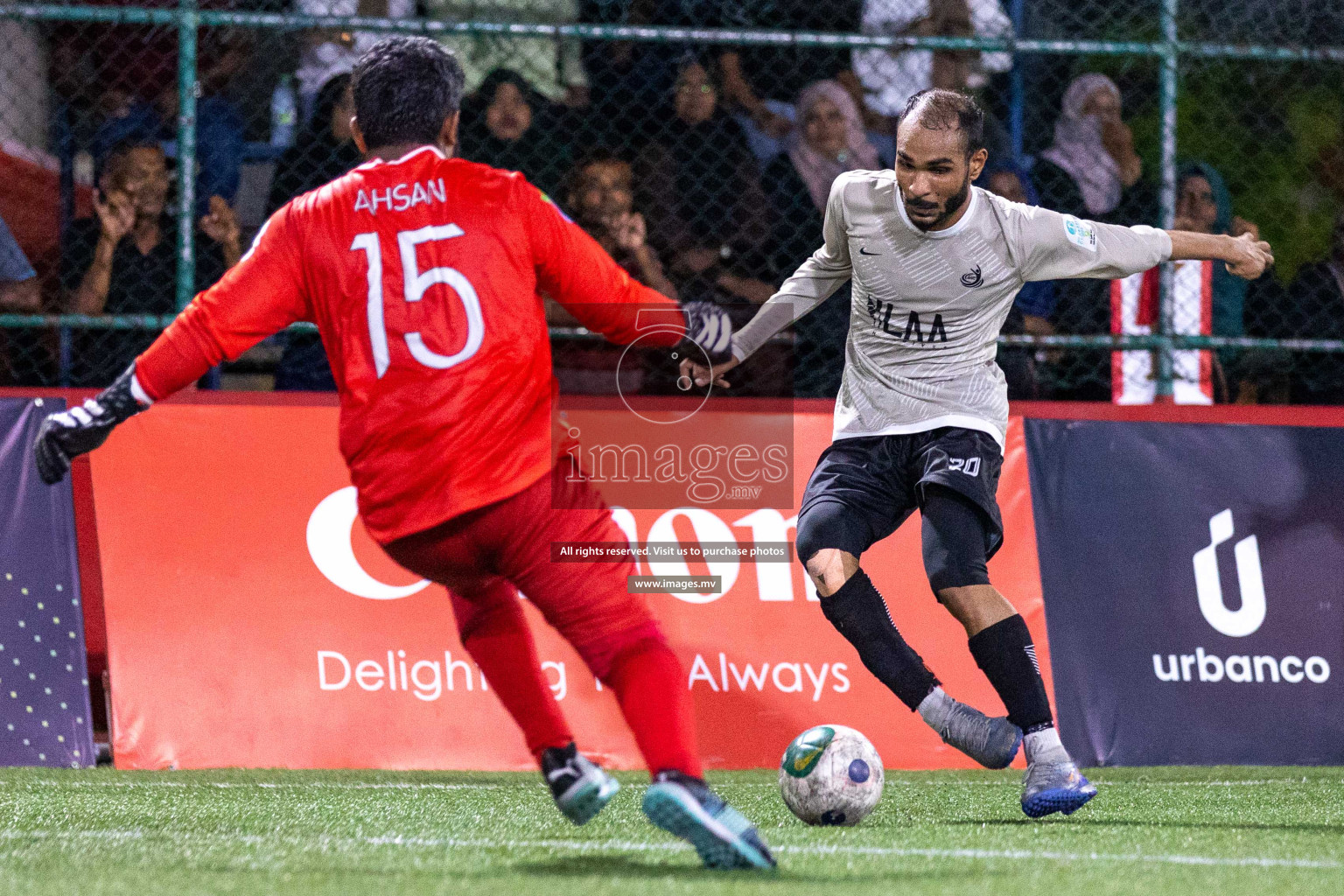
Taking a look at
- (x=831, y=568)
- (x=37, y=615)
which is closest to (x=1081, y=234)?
(x=831, y=568)

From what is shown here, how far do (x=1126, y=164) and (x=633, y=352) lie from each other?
2.55 metres

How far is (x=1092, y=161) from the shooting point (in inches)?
297

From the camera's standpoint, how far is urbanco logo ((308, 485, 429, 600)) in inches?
240

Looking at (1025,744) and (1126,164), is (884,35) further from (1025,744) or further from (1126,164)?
(1025,744)

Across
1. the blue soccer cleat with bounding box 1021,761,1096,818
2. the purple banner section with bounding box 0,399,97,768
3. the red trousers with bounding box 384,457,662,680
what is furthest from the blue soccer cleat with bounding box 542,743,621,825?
the purple banner section with bounding box 0,399,97,768

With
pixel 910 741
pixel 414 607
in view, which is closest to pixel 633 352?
pixel 414 607

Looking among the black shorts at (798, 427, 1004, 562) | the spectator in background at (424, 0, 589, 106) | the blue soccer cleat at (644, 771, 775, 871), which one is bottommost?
the blue soccer cleat at (644, 771, 775, 871)

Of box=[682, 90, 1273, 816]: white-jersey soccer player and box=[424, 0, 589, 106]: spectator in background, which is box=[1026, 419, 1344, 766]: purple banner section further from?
box=[424, 0, 589, 106]: spectator in background

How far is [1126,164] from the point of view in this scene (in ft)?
24.8

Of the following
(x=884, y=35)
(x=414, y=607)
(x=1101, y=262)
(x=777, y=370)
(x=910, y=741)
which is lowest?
(x=910, y=741)

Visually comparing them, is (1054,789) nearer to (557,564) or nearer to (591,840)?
(591,840)

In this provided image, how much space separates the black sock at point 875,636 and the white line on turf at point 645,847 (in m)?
0.87

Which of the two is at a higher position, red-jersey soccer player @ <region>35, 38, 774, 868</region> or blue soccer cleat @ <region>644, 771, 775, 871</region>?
red-jersey soccer player @ <region>35, 38, 774, 868</region>

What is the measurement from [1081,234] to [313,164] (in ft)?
11.5
